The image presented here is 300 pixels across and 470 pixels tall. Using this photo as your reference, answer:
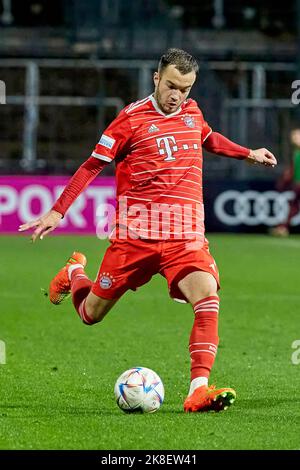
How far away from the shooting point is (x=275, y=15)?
2770 centimetres

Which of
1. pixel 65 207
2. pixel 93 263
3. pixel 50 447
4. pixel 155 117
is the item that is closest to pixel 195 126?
pixel 155 117

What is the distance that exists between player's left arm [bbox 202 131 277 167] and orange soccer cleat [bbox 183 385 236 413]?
1609 millimetres

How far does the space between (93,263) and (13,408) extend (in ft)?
32.3

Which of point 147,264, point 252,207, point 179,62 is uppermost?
point 252,207

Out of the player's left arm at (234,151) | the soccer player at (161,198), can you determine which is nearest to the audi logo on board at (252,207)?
the player's left arm at (234,151)

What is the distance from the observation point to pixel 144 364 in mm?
8820

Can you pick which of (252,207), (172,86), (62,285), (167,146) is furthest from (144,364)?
(252,207)

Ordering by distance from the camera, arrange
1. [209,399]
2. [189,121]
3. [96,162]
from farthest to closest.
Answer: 1. [189,121]
2. [96,162]
3. [209,399]

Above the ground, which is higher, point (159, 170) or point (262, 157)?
point (262, 157)

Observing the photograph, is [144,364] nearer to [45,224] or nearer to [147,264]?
[147,264]

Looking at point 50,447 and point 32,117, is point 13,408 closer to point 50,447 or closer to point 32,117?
point 50,447

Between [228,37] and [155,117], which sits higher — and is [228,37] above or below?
above

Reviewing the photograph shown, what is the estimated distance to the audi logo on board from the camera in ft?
78.8

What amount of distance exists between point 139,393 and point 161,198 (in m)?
1.27
